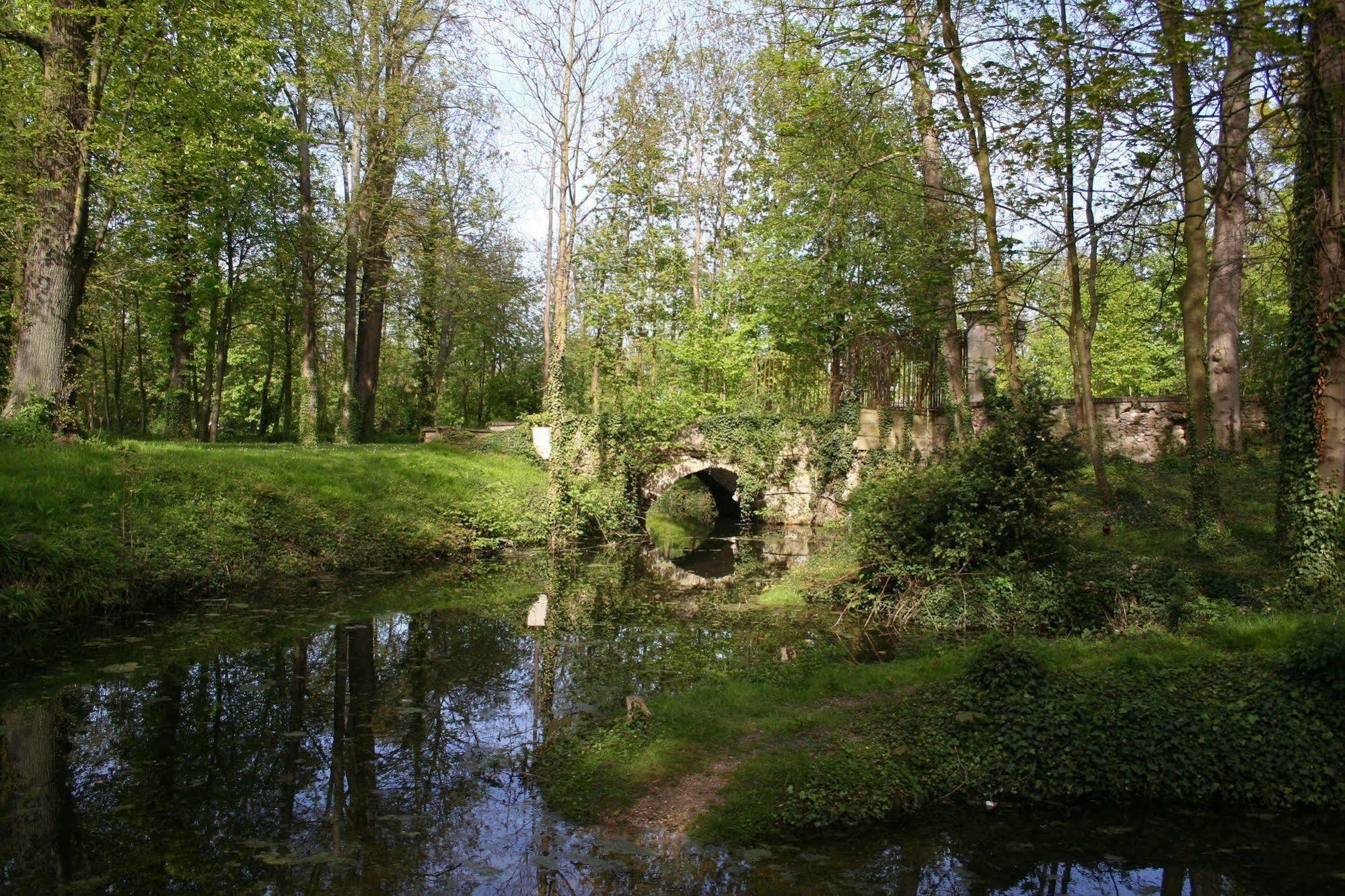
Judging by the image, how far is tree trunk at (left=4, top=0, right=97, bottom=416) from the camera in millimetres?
10258

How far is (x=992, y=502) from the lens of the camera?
918 centimetres

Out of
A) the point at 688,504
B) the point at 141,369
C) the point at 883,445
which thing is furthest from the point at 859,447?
the point at 141,369

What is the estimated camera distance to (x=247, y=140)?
15.5 m

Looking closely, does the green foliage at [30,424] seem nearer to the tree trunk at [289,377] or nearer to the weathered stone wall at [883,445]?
the weathered stone wall at [883,445]

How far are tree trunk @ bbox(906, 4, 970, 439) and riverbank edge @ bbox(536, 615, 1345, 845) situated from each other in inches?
195

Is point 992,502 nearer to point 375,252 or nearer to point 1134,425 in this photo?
point 1134,425

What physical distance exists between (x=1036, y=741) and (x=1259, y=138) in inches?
699

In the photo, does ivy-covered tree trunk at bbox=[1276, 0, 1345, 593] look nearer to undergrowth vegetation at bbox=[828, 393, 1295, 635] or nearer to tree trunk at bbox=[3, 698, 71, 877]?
undergrowth vegetation at bbox=[828, 393, 1295, 635]

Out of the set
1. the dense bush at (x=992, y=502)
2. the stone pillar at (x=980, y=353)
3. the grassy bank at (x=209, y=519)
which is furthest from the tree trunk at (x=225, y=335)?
the stone pillar at (x=980, y=353)

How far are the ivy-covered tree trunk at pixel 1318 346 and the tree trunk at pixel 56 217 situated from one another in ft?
46.5

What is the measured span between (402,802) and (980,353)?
1517 centimetres

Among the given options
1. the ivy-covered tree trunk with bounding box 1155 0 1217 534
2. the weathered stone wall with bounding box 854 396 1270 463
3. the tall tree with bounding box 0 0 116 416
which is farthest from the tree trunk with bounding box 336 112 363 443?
the ivy-covered tree trunk with bounding box 1155 0 1217 534

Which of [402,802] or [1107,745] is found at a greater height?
[1107,745]

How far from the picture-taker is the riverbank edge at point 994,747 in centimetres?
479
